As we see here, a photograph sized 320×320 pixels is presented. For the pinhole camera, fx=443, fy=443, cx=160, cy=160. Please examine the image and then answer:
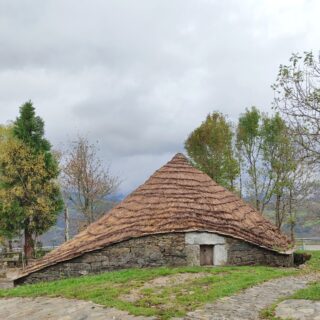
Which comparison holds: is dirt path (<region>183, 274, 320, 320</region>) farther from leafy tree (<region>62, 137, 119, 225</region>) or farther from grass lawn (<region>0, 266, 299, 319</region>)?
leafy tree (<region>62, 137, 119, 225</region>)

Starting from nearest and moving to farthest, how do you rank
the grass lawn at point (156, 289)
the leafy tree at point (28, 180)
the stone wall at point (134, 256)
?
the grass lawn at point (156, 289) → the stone wall at point (134, 256) → the leafy tree at point (28, 180)

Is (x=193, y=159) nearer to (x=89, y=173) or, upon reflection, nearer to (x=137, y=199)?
(x=89, y=173)

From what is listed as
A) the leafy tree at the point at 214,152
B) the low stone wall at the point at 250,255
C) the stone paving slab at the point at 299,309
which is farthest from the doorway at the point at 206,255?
the leafy tree at the point at 214,152

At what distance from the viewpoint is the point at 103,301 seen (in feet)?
31.7

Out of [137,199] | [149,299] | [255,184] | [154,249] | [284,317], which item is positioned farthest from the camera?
[255,184]

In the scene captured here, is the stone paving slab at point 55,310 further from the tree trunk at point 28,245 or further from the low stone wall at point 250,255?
the tree trunk at point 28,245

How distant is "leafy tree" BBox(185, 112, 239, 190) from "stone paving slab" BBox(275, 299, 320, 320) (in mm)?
21616

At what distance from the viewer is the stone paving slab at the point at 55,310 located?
864cm

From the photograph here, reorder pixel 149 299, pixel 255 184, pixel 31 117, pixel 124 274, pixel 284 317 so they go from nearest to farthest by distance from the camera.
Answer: pixel 284 317 < pixel 149 299 < pixel 124 274 < pixel 31 117 < pixel 255 184

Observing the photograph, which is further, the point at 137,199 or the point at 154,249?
the point at 137,199

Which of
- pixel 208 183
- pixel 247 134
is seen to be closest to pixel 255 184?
pixel 247 134

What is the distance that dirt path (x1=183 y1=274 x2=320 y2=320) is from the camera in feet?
26.0

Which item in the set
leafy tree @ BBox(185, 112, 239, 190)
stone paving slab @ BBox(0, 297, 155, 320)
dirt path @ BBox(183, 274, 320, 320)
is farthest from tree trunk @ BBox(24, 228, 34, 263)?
dirt path @ BBox(183, 274, 320, 320)

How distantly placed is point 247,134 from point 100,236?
18299mm
